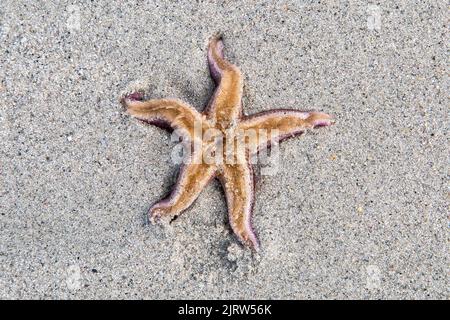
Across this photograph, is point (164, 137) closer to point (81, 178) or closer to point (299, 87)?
point (81, 178)

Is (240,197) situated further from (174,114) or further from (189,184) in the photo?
(174,114)

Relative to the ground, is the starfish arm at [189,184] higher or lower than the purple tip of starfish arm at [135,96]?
lower

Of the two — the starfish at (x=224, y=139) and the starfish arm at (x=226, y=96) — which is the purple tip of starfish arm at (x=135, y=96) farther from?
the starfish arm at (x=226, y=96)

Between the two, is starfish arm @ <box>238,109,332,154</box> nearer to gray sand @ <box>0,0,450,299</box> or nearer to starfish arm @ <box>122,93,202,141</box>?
gray sand @ <box>0,0,450,299</box>

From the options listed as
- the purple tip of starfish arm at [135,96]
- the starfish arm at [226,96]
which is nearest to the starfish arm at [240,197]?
the starfish arm at [226,96]

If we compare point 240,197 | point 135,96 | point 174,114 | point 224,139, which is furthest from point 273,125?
point 135,96

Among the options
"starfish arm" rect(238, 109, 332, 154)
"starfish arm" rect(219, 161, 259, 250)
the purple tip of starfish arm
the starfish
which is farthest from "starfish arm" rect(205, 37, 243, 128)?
the purple tip of starfish arm
